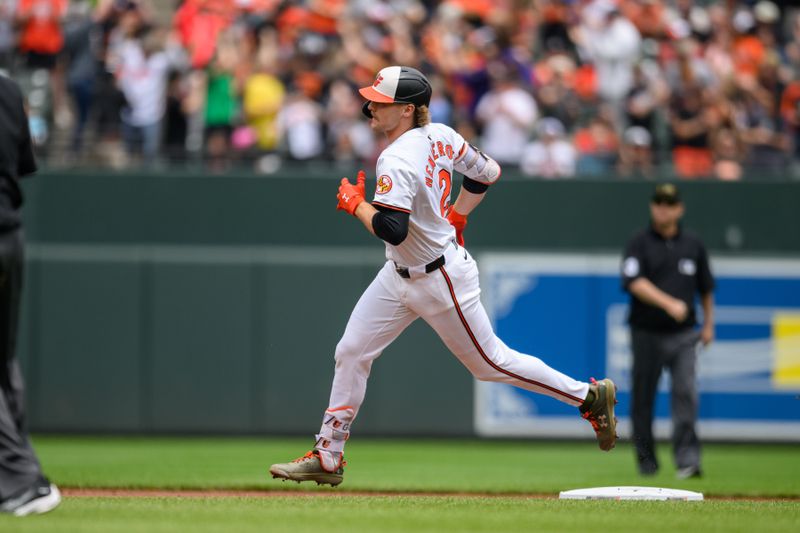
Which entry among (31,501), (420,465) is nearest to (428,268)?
A: (31,501)

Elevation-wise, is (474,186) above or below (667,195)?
above

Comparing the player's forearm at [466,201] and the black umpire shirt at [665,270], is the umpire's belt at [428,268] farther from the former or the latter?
the black umpire shirt at [665,270]

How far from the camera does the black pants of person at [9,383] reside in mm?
5789

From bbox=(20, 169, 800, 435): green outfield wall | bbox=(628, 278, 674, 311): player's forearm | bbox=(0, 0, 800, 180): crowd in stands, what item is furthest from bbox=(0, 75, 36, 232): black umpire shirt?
bbox=(0, 0, 800, 180): crowd in stands

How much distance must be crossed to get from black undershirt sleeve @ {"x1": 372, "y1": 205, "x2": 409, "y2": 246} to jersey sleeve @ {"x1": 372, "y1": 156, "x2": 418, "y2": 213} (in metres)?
0.03

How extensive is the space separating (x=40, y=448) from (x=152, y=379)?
1.56 metres

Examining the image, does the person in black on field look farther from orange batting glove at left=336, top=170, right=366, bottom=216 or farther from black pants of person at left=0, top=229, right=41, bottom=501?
orange batting glove at left=336, top=170, right=366, bottom=216

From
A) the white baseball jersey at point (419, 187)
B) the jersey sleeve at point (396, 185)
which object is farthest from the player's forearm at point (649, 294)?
the jersey sleeve at point (396, 185)

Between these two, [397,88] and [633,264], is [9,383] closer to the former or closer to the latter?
[397,88]

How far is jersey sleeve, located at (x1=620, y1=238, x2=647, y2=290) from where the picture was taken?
9867mm

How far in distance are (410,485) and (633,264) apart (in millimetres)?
2553

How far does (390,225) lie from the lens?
6582 mm

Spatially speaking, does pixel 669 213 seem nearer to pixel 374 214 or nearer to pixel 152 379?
pixel 374 214

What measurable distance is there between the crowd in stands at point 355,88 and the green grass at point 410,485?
3182mm
